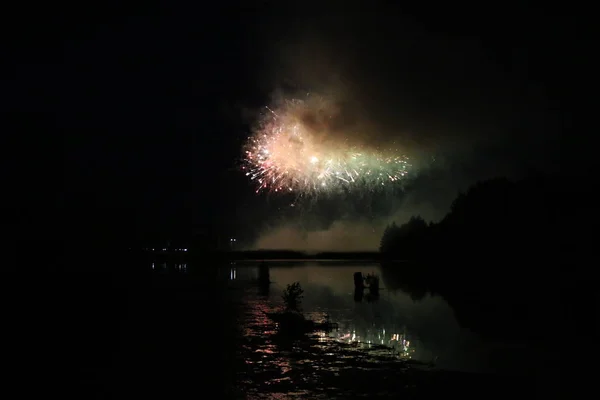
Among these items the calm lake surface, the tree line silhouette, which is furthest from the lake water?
the tree line silhouette

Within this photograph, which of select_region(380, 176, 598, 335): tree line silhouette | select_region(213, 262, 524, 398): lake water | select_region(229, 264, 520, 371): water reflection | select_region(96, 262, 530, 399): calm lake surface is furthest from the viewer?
select_region(380, 176, 598, 335): tree line silhouette

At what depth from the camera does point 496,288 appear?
4025 cm

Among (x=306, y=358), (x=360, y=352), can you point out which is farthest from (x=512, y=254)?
(x=306, y=358)

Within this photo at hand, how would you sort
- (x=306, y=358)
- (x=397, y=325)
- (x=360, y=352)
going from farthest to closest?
(x=397, y=325)
(x=360, y=352)
(x=306, y=358)

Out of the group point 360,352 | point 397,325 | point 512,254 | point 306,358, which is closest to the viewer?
point 306,358

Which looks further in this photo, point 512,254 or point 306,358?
point 512,254

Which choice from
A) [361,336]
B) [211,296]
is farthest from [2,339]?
[211,296]

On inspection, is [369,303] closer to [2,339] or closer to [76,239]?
[2,339]

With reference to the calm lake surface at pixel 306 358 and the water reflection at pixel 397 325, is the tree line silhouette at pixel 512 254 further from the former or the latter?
the calm lake surface at pixel 306 358

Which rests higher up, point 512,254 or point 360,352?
point 512,254

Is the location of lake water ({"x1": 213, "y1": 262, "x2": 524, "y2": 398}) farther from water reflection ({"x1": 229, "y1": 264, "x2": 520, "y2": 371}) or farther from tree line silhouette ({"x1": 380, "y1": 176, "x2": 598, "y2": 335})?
tree line silhouette ({"x1": 380, "y1": 176, "x2": 598, "y2": 335})

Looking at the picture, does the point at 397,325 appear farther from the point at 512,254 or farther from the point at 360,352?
the point at 512,254

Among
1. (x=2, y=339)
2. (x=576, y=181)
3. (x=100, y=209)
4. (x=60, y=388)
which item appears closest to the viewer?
(x=60, y=388)

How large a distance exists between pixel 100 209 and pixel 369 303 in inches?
1208
